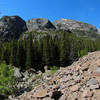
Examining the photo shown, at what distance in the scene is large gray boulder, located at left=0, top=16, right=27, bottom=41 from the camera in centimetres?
14838

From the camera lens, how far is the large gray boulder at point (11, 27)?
14838 cm

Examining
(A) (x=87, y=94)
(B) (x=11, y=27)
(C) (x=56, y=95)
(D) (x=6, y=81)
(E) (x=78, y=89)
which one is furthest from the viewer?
(B) (x=11, y=27)

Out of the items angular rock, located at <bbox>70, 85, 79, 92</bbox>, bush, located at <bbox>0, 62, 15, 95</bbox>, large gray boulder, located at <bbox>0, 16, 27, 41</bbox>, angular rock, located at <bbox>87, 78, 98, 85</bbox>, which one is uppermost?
large gray boulder, located at <bbox>0, 16, 27, 41</bbox>

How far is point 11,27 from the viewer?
158m

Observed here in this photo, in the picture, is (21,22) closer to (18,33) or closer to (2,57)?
(18,33)

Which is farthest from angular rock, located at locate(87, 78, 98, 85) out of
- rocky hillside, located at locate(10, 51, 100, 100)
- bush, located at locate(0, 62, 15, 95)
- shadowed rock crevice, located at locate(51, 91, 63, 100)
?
bush, located at locate(0, 62, 15, 95)

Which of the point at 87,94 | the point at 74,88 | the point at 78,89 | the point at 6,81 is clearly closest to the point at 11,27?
the point at 6,81

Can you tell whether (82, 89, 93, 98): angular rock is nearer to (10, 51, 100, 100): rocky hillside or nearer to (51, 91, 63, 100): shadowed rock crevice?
(10, 51, 100, 100): rocky hillside

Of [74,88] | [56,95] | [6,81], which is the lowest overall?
[6,81]

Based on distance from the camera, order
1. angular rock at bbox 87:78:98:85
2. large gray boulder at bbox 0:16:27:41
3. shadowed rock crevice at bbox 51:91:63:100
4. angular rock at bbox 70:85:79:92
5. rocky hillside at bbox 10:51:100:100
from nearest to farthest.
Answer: rocky hillside at bbox 10:51:100:100 → angular rock at bbox 87:78:98:85 → angular rock at bbox 70:85:79:92 → shadowed rock crevice at bbox 51:91:63:100 → large gray boulder at bbox 0:16:27:41

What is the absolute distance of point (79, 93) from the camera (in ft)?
31.0

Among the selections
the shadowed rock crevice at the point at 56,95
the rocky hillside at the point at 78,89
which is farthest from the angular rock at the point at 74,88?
the shadowed rock crevice at the point at 56,95

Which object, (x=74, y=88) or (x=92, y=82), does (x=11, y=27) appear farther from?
(x=92, y=82)

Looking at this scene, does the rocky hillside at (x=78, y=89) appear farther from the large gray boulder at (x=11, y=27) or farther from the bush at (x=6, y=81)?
the large gray boulder at (x=11, y=27)
